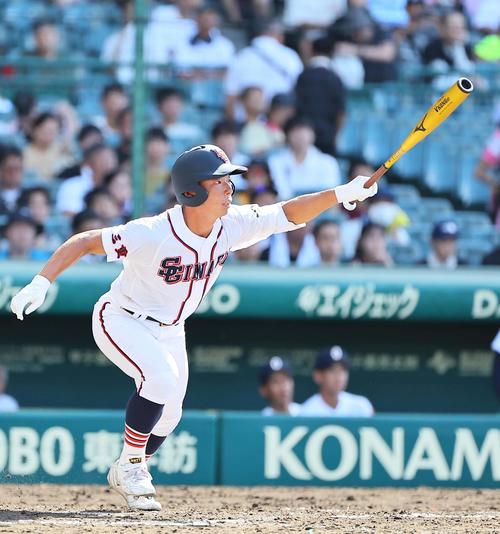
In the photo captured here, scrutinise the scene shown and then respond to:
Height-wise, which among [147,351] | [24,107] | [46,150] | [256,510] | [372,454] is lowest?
[256,510]

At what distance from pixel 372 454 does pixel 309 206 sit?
2728 millimetres

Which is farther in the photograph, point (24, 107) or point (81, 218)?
point (24, 107)

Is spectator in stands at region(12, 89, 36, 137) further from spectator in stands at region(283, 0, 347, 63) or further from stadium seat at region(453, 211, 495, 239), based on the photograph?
stadium seat at region(453, 211, 495, 239)

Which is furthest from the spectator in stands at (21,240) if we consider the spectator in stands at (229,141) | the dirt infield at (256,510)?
the dirt infield at (256,510)

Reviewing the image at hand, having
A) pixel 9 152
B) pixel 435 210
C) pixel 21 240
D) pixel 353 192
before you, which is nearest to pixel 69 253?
pixel 353 192

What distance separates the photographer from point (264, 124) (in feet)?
30.1

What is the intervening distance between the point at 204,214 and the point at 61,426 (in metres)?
2.75

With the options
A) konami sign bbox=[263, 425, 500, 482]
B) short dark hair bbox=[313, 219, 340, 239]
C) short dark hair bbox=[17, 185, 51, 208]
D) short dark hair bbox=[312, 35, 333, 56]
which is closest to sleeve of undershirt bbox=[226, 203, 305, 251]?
konami sign bbox=[263, 425, 500, 482]

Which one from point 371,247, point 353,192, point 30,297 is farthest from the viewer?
point 371,247

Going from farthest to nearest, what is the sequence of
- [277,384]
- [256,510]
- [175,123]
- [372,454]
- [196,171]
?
1. [175,123]
2. [277,384]
3. [372,454]
4. [256,510]
5. [196,171]

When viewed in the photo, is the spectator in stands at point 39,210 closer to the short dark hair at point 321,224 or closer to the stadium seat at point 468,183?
the short dark hair at point 321,224

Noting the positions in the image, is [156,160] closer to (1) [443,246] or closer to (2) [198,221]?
(1) [443,246]

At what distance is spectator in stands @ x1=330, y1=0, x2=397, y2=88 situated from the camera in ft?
30.5

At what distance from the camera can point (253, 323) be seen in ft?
30.5
